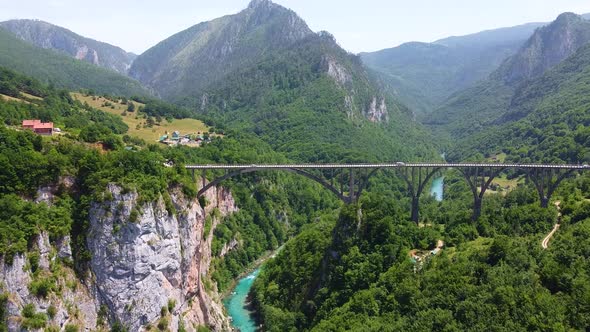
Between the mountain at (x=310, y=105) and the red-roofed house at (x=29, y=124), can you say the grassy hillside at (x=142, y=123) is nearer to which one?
the mountain at (x=310, y=105)

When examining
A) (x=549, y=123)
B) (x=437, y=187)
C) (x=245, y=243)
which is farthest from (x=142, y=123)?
(x=549, y=123)

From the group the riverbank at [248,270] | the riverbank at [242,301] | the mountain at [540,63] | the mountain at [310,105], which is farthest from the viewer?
the mountain at [540,63]

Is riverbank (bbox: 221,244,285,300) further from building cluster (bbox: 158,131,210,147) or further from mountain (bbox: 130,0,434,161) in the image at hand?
mountain (bbox: 130,0,434,161)

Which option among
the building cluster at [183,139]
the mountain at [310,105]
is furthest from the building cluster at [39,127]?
the mountain at [310,105]

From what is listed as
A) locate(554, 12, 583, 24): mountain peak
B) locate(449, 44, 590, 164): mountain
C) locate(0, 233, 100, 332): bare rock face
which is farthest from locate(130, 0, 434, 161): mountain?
locate(554, 12, 583, 24): mountain peak

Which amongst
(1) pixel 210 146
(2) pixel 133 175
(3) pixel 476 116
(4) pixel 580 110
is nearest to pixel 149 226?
(2) pixel 133 175

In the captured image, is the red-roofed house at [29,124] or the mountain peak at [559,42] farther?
the mountain peak at [559,42]
